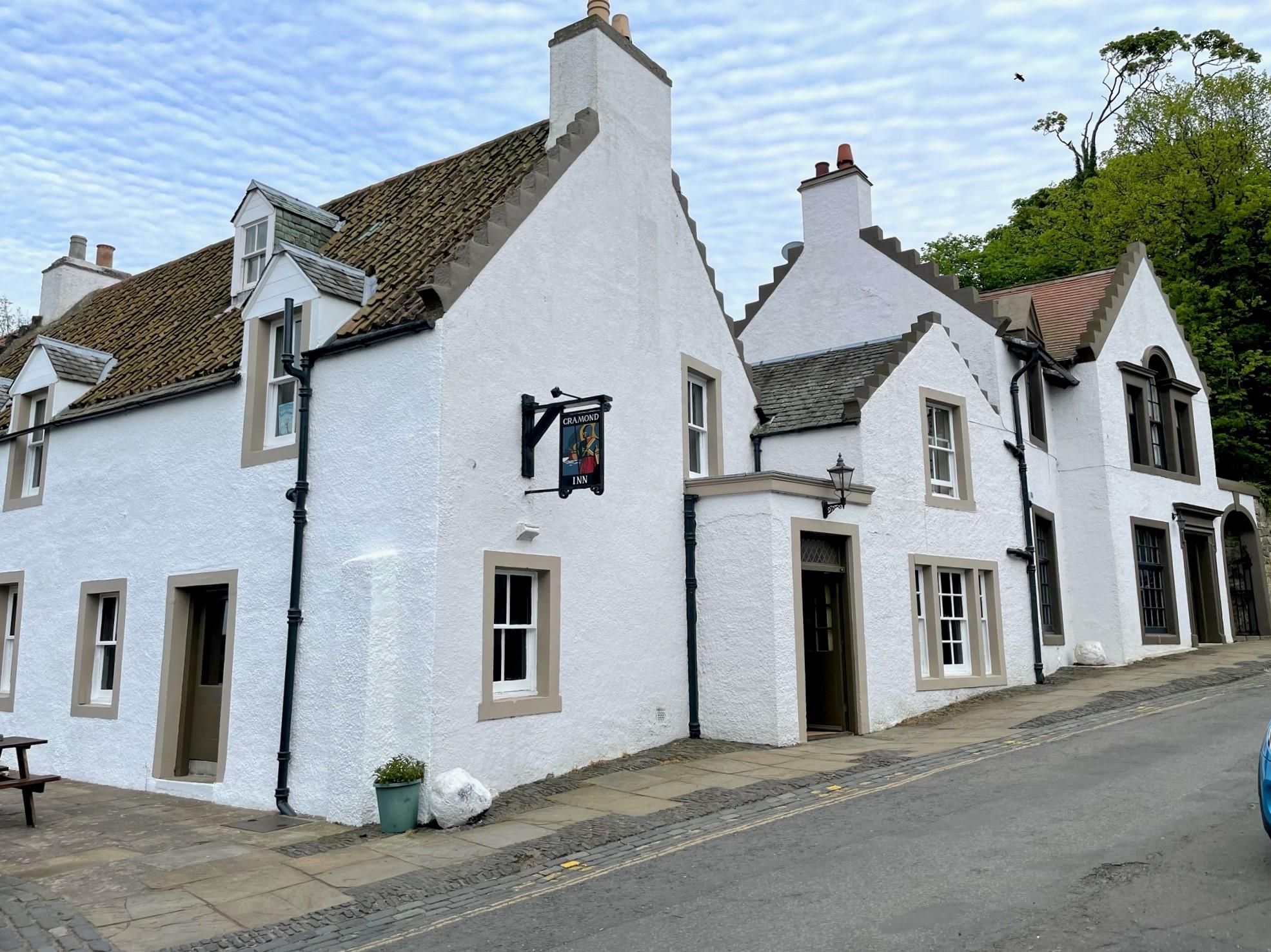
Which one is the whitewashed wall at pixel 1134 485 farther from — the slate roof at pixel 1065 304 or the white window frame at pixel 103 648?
the white window frame at pixel 103 648

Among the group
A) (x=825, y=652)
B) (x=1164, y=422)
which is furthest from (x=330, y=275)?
(x=1164, y=422)

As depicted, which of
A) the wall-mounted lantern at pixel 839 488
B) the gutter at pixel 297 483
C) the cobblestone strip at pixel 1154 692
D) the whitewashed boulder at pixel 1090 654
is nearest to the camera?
the gutter at pixel 297 483

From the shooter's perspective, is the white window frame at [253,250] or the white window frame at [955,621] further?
the white window frame at [955,621]

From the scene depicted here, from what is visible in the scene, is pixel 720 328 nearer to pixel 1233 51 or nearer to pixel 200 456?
pixel 200 456

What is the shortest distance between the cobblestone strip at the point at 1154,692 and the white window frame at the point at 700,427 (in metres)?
5.65

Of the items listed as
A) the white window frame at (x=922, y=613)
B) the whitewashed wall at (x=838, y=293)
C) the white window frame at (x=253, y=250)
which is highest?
the whitewashed wall at (x=838, y=293)

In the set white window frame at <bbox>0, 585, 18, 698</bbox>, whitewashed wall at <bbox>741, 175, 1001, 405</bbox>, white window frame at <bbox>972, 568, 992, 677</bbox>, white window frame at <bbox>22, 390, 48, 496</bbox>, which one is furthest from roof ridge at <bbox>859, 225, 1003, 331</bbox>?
white window frame at <bbox>0, 585, 18, 698</bbox>

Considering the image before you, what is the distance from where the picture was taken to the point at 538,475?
38.0 feet

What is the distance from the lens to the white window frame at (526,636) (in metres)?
11.1

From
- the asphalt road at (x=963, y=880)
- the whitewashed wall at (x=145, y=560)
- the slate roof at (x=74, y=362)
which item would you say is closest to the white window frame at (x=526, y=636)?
the whitewashed wall at (x=145, y=560)

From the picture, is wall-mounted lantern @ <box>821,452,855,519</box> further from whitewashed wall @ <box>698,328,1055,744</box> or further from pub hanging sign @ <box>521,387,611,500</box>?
pub hanging sign @ <box>521,387,611,500</box>

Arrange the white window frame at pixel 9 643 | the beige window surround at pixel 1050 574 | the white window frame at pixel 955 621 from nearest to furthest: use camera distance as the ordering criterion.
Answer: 1. the white window frame at pixel 9 643
2. the white window frame at pixel 955 621
3. the beige window surround at pixel 1050 574

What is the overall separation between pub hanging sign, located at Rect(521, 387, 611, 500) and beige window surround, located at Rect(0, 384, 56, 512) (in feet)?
29.2

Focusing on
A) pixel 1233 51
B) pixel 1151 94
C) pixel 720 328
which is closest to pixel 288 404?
pixel 720 328
